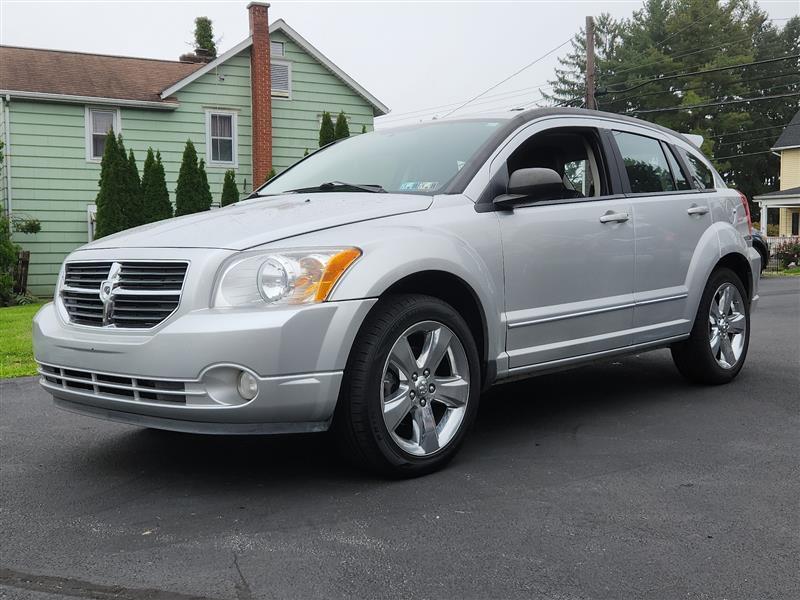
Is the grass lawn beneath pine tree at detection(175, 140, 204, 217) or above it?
beneath

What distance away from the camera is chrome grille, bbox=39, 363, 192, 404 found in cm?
371

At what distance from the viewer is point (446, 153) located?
4.96 m

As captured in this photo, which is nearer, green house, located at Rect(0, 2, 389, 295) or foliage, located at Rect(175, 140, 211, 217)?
foliage, located at Rect(175, 140, 211, 217)

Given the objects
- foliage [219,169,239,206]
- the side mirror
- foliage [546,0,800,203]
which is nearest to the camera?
the side mirror

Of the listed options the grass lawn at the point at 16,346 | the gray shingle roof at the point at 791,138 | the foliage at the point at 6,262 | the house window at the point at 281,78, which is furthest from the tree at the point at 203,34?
the gray shingle roof at the point at 791,138

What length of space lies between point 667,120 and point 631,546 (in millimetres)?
60216

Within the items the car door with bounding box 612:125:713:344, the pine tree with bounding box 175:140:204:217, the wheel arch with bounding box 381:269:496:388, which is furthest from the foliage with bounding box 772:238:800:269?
the wheel arch with bounding box 381:269:496:388

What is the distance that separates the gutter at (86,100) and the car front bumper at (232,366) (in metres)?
17.9

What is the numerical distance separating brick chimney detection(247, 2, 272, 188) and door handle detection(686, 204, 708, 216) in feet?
54.7

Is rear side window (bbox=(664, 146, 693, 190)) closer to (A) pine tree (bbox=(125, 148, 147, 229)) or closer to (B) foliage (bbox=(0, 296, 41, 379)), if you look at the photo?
(B) foliage (bbox=(0, 296, 41, 379))

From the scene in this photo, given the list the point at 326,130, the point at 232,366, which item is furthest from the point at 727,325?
the point at 326,130

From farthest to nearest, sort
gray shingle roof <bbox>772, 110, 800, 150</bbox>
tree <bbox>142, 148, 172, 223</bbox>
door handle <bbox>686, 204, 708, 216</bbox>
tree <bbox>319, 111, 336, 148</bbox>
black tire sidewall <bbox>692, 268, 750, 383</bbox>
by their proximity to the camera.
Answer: gray shingle roof <bbox>772, 110, 800, 150</bbox> < tree <bbox>319, 111, 336, 148</bbox> < tree <bbox>142, 148, 172, 223</bbox> < black tire sidewall <bbox>692, 268, 750, 383</bbox> < door handle <bbox>686, 204, 708, 216</bbox>

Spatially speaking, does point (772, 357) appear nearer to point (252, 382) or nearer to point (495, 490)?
point (495, 490)

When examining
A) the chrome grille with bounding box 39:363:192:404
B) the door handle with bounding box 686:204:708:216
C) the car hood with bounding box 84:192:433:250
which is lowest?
the chrome grille with bounding box 39:363:192:404
